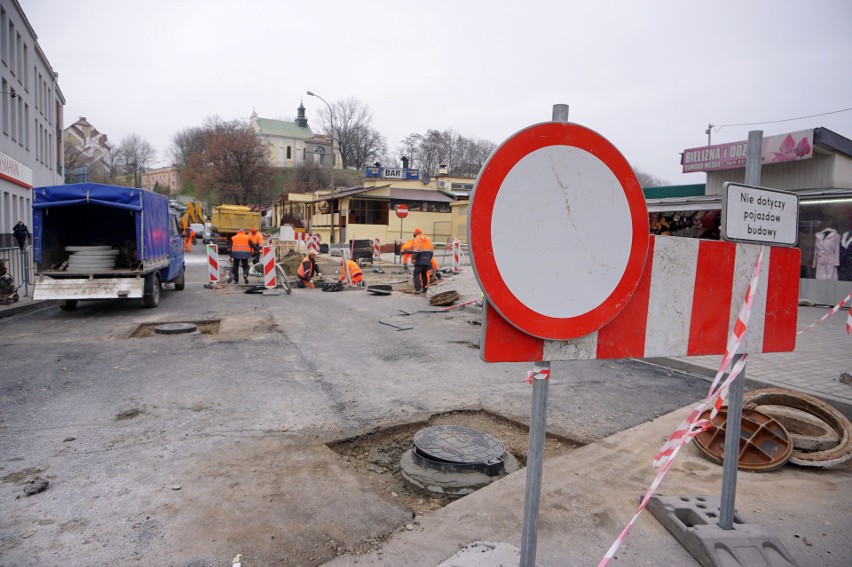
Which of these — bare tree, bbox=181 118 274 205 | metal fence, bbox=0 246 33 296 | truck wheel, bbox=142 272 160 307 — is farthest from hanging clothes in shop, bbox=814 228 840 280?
bare tree, bbox=181 118 274 205

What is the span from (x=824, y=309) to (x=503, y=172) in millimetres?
14141

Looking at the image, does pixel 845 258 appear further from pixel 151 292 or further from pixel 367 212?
pixel 367 212

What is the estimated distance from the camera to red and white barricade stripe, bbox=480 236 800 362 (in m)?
2.03

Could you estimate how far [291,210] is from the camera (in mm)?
58625

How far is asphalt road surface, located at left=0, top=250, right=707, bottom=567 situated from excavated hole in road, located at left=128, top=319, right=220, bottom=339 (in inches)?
3.7

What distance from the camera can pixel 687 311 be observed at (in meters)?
2.45

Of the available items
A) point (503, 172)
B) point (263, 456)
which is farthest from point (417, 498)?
point (503, 172)

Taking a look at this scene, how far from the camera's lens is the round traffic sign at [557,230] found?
1.85 meters

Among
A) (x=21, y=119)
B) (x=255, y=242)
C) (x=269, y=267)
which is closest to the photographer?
(x=269, y=267)

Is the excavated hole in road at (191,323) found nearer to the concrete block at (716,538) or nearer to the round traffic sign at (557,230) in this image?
the concrete block at (716,538)

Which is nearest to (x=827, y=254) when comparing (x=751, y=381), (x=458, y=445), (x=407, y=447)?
(x=751, y=381)

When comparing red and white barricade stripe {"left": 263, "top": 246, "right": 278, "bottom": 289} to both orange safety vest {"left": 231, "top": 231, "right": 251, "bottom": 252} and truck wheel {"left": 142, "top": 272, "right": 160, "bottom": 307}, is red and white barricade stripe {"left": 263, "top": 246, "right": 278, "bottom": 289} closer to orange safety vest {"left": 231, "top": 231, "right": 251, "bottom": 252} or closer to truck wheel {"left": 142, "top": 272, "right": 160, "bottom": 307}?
orange safety vest {"left": 231, "top": 231, "right": 251, "bottom": 252}

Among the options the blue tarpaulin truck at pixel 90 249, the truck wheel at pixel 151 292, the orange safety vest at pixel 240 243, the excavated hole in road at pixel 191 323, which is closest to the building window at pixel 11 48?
the orange safety vest at pixel 240 243

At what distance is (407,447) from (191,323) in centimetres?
715
